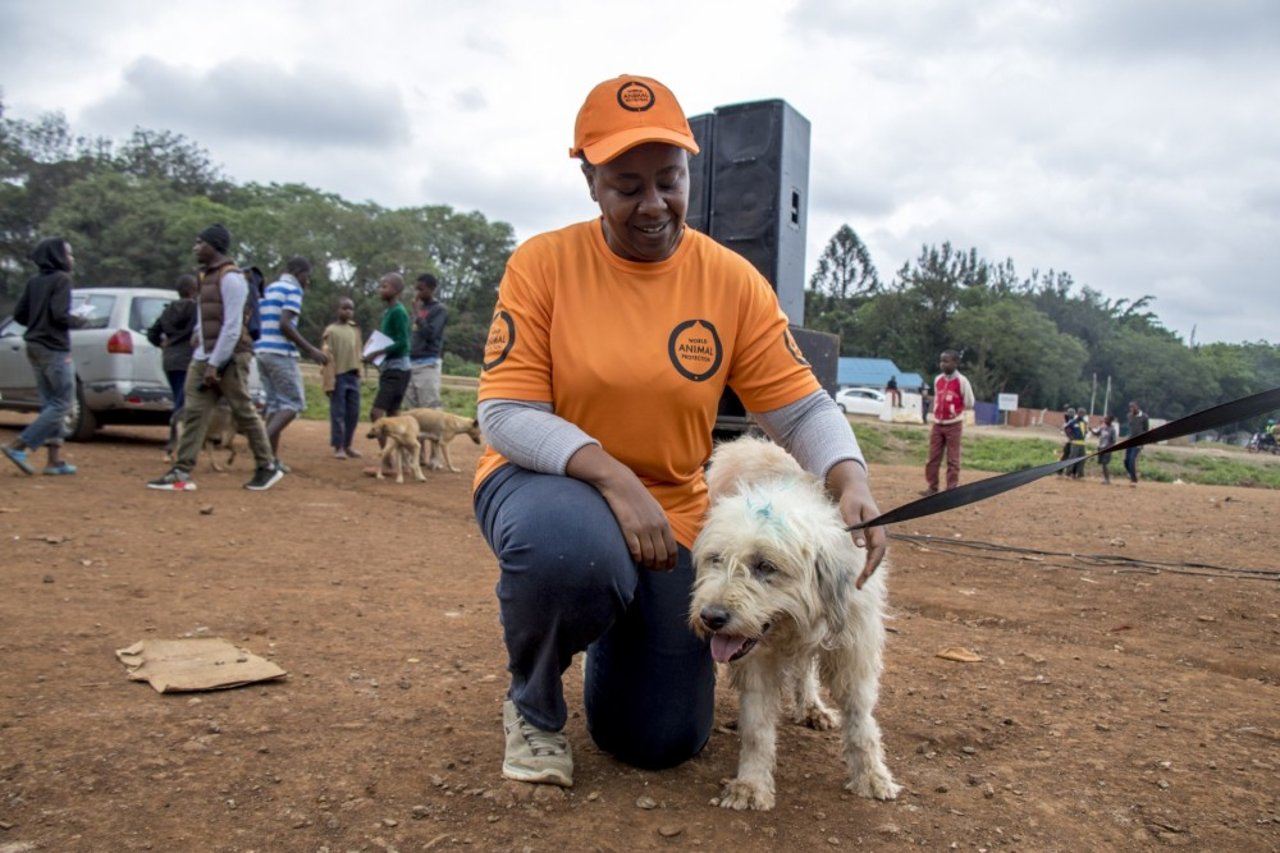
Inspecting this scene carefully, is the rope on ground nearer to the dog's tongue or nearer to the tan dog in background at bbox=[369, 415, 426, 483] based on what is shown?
the dog's tongue

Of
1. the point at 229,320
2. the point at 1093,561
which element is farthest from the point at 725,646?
the point at 229,320

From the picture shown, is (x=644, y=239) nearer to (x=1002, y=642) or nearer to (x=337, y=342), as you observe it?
(x=1002, y=642)

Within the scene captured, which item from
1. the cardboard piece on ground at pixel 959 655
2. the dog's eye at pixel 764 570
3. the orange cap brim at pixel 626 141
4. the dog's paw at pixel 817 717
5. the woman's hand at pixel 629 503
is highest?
the orange cap brim at pixel 626 141

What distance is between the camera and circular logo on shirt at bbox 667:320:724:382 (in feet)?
8.61

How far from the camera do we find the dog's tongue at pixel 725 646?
240 centimetres

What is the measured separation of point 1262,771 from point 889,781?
1.19m

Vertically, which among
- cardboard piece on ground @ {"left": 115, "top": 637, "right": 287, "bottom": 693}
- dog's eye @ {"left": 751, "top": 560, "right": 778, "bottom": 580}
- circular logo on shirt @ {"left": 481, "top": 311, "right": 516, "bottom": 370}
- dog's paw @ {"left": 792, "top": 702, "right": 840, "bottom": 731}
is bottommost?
dog's paw @ {"left": 792, "top": 702, "right": 840, "bottom": 731}

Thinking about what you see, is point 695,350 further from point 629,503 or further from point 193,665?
point 193,665

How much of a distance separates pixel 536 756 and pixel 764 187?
606 cm

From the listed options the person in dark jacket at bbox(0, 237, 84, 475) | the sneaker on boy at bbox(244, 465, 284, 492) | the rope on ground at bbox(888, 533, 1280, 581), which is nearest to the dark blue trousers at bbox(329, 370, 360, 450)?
the sneaker on boy at bbox(244, 465, 284, 492)

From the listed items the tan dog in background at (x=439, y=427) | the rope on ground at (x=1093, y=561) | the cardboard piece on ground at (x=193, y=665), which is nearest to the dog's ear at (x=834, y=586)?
the cardboard piece on ground at (x=193, y=665)

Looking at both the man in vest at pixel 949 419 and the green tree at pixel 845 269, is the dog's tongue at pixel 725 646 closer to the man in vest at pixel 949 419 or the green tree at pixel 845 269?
the man in vest at pixel 949 419

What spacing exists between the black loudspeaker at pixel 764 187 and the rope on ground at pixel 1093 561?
2408 millimetres

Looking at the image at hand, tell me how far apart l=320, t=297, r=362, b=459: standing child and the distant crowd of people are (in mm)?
14
